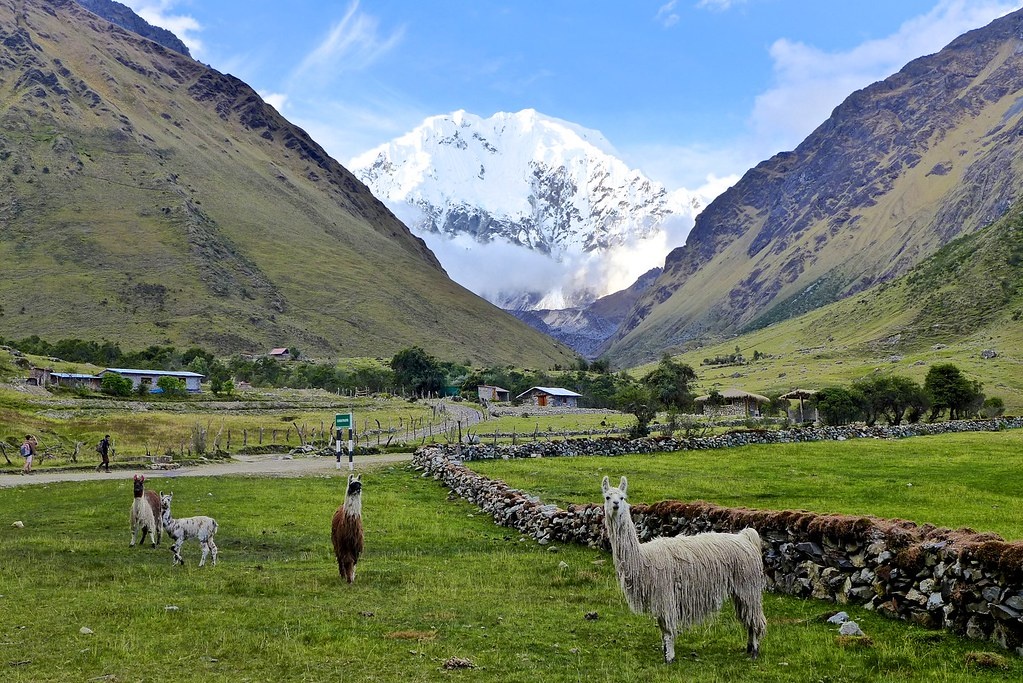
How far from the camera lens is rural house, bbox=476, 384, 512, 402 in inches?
6147

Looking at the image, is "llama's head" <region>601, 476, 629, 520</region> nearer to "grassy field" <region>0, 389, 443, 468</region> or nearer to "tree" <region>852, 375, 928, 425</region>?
"grassy field" <region>0, 389, 443, 468</region>

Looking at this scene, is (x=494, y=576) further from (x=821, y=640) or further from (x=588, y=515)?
(x=821, y=640)

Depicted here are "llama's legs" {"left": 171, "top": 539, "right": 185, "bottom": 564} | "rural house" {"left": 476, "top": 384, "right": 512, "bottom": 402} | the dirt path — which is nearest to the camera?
"llama's legs" {"left": 171, "top": 539, "right": 185, "bottom": 564}

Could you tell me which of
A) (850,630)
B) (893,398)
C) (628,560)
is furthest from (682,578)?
(893,398)

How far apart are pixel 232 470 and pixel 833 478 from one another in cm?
2947

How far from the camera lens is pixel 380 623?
44.2 feet

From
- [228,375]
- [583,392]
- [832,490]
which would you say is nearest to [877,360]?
[583,392]

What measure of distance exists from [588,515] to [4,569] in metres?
13.7

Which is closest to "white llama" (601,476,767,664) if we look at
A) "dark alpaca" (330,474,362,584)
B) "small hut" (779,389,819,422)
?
"dark alpaca" (330,474,362,584)

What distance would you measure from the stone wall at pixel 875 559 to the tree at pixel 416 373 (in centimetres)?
13597

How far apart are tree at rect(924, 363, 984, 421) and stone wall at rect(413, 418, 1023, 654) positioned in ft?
235

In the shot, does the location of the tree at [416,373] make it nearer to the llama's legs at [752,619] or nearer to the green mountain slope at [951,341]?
the green mountain slope at [951,341]

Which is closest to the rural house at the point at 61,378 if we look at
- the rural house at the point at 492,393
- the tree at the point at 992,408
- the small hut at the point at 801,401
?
the rural house at the point at 492,393

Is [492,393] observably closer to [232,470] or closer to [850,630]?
[232,470]
